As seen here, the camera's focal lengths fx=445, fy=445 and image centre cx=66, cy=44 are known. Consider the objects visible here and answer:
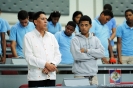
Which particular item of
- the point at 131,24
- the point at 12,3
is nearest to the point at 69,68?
the point at 131,24

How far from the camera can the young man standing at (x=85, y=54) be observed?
17.8 ft

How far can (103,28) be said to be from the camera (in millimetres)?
7383

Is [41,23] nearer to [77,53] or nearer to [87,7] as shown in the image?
[77,53]

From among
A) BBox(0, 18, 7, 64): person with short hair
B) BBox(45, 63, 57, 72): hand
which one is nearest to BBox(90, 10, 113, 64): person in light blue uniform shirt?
BBox(0, 18, 7, 64): person with short hair

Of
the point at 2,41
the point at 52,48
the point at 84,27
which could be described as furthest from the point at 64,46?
the point at 52,48

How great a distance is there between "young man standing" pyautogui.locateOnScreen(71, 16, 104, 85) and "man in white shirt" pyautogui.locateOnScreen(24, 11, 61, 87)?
43 centimetres

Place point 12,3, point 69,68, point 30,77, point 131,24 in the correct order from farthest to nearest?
point 12,3 → point 131,24 → point 69,68 → point 30,77

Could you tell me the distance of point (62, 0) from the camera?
35.0ft

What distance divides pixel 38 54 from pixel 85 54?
2.39 ft

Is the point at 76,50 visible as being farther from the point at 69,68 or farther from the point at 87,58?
the point at 69,68

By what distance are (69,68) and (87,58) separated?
121cm

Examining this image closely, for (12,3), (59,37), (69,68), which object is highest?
(12,3)

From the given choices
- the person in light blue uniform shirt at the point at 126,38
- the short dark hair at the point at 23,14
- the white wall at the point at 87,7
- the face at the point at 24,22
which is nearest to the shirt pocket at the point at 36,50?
the short dark hair at the point at 23,14

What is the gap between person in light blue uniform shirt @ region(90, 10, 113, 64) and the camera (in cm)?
725
